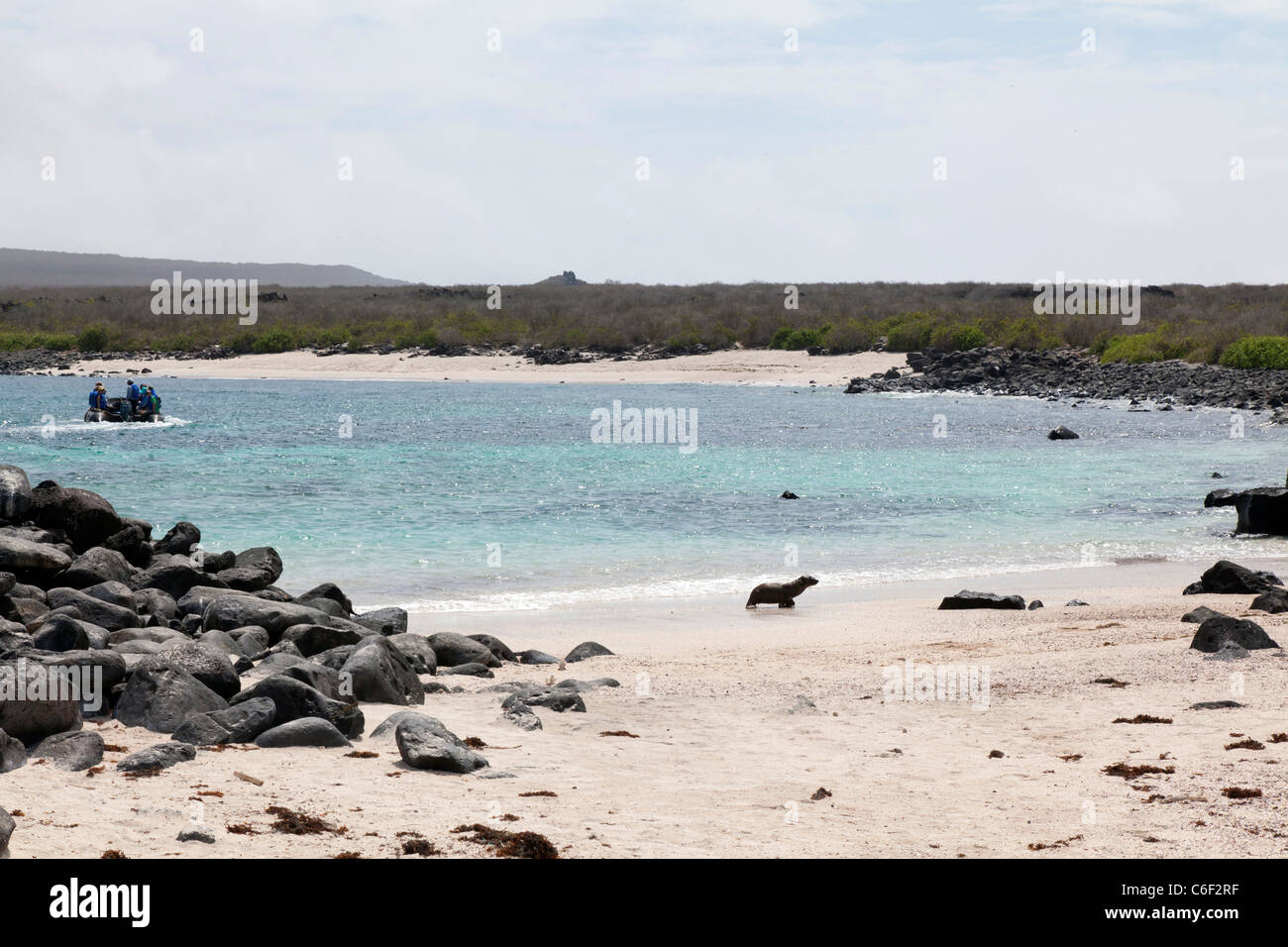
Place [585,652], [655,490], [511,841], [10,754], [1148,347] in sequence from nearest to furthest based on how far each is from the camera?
[511,841]
[10,754]
[585,652]
[655,490]
[1148,347]

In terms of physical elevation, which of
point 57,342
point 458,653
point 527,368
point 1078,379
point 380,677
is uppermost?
point 57,342

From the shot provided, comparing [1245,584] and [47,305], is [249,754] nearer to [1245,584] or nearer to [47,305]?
[1245,584]

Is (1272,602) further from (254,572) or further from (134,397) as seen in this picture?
(134,397)

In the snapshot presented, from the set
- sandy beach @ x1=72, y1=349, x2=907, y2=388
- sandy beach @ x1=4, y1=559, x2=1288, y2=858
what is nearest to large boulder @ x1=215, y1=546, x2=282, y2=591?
sandy beach @ x1=4, y1=559, x2=1288, y2=858

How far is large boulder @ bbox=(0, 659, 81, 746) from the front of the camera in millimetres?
6918

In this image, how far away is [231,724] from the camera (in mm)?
7434

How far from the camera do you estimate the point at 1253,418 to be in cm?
4347

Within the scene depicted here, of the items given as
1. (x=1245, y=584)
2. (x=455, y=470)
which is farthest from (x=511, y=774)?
(x=455, y=470)

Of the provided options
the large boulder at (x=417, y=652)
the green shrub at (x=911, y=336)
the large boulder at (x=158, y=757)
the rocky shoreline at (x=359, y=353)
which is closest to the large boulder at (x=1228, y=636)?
the large boulder at (x=417, y=652)

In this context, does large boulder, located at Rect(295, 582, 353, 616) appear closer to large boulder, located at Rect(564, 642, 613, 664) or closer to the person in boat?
large boulder, located at Rect(564, 642, 613, 664)

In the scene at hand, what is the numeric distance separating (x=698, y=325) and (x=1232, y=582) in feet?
230

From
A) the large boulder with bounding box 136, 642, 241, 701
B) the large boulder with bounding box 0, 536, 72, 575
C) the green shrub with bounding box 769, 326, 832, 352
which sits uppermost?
the green shrub with bounding box 769, 326, 832, 352

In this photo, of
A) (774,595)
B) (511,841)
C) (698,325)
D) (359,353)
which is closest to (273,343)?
(359,353)

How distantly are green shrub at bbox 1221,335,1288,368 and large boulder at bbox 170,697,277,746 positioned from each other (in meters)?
54.7
